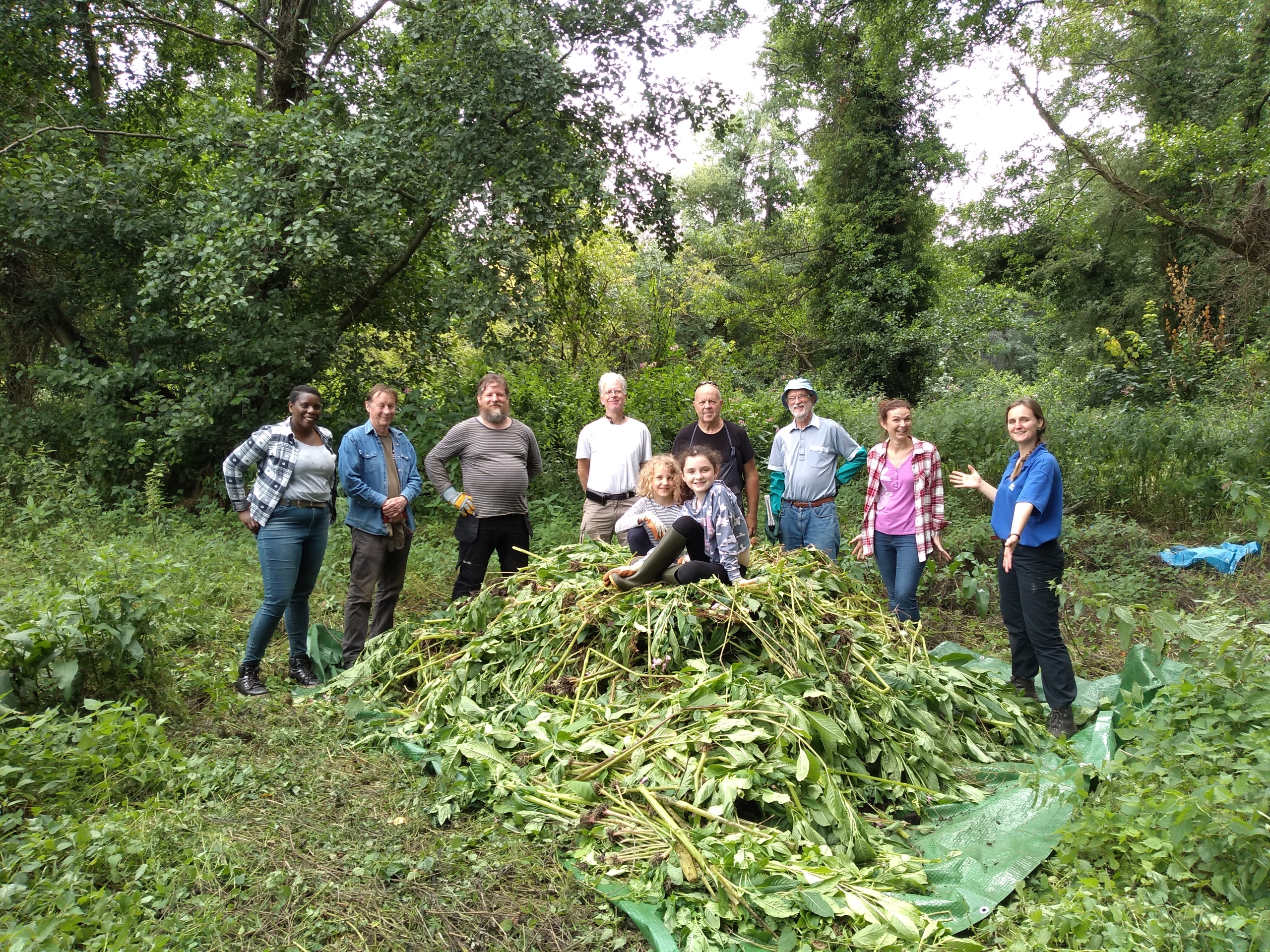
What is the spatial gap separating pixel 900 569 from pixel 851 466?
83 cm

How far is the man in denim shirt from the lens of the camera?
4895 mm

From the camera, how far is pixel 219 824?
3.02m

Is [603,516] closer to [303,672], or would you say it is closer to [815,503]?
[815,503]

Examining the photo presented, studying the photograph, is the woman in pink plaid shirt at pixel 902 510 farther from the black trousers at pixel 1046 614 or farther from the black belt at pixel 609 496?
the black belt at pixel 609 496

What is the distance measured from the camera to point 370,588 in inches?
198

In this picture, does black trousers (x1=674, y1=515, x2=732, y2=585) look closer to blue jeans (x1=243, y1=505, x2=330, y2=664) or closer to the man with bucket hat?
the man with bucket hat

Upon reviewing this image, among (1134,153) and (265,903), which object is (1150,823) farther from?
(1134,153)

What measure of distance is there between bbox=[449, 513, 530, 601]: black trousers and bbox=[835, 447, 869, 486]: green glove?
2.14 metres

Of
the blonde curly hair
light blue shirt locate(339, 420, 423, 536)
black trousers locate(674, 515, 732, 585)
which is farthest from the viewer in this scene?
light blue shirt locate(339, 420, 423, 536)

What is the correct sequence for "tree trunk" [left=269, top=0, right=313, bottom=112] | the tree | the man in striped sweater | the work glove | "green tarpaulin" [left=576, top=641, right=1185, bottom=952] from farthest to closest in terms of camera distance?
"tree trunk" [left=269, top=0, right=313, bottom=112], the tree, the man in striped sweater, the work glove, "green tarpaulin" [left=576, top=641, right=1185, bottom=952]

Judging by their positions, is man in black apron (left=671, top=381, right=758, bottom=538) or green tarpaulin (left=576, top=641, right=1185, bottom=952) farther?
man in black apron (left=671, top=381, right=758, bottom=538)

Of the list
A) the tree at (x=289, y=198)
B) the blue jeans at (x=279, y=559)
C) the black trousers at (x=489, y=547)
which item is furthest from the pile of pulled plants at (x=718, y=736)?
the tree at (x=289, y=198)

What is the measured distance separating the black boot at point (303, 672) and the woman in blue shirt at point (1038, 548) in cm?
396

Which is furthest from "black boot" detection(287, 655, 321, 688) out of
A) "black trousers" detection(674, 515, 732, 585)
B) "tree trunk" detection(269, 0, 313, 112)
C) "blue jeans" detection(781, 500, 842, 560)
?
"tree trunk" detection(269, 0, 313, 112)
